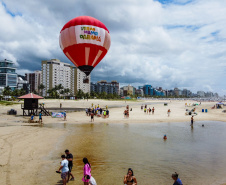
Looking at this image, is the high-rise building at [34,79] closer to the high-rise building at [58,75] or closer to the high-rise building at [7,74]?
the high-rise building at [58,75]

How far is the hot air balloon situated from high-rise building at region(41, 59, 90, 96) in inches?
4794

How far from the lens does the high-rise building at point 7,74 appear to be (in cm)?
12694

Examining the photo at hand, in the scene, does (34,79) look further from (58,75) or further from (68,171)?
(68,171)

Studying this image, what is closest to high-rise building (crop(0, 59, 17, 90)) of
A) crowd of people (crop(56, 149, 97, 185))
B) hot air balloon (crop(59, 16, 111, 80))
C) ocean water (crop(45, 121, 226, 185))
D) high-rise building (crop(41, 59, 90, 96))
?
high-rise building (crop(41, 59, 90, 96))

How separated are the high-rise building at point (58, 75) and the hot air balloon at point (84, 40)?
121765 millimetres

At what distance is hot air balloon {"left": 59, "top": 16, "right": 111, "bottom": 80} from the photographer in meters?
21.7

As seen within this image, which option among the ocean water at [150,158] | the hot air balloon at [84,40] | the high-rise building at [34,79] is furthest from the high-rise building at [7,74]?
the ocean water at [150,158]

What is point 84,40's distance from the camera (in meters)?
21.8

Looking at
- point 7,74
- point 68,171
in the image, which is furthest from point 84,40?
point 7,74

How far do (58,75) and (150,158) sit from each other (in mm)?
149734

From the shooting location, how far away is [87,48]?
2227 cm

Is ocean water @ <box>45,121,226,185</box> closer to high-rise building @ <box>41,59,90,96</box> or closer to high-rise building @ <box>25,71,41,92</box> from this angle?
high-rise building @ <box>41,59,90,96</box>

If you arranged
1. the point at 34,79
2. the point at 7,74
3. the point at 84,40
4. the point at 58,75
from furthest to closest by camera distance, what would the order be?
1. the point at 34,79
2. the point at 58,75
3. the point at 7,74
4. the point at 84,40

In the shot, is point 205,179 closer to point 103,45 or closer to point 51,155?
point 51,155
